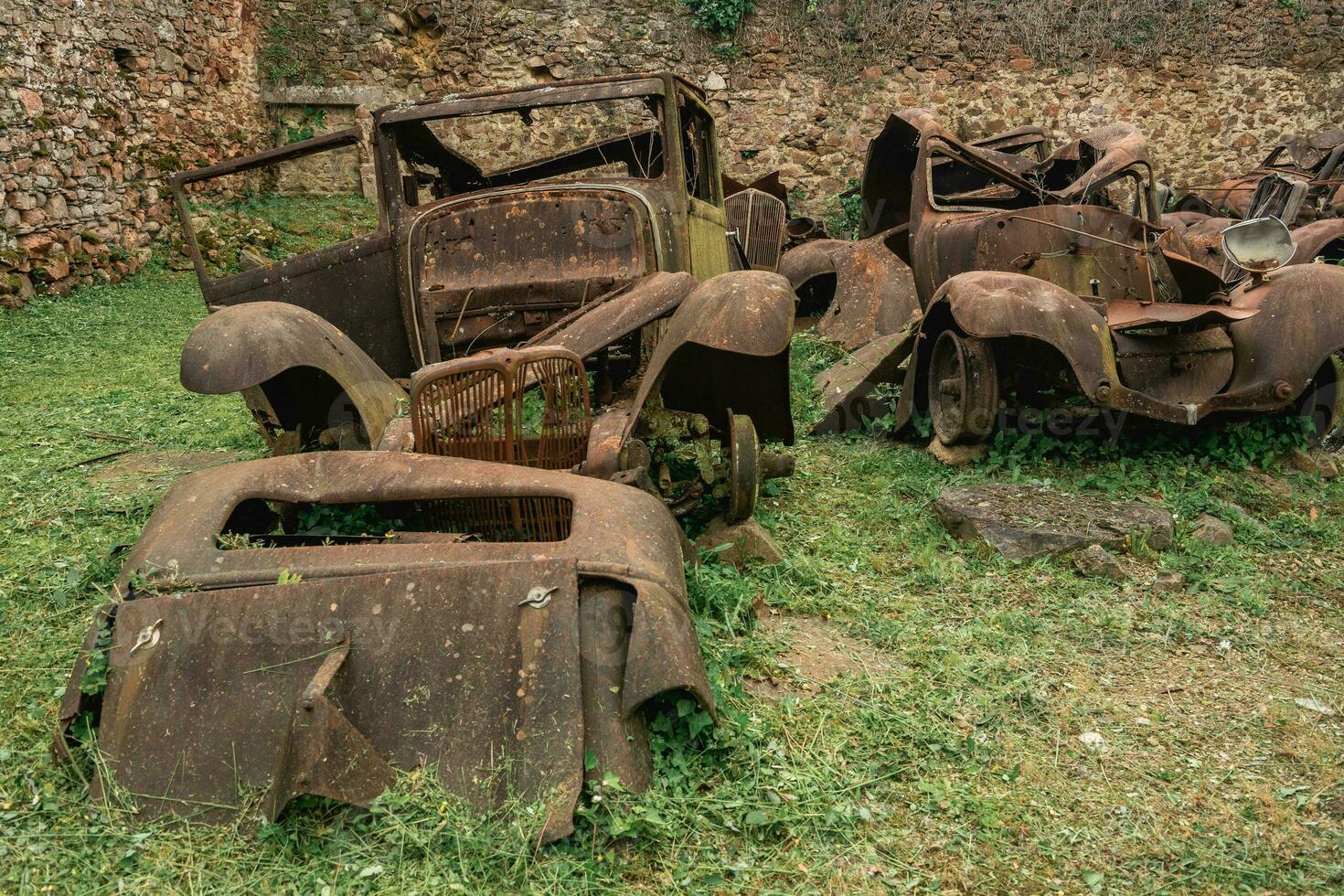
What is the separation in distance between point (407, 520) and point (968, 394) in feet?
8.53

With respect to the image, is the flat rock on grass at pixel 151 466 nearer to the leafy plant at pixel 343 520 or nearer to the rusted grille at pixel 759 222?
the leafy plant at pixel 343 520

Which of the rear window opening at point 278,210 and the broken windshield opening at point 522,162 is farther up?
the broken windshield opening at point 522,162

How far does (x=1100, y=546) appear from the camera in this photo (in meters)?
3.36

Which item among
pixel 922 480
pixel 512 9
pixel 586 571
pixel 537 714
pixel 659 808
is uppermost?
pixel 512 9

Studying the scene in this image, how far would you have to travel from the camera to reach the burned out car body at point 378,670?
6.32 feet

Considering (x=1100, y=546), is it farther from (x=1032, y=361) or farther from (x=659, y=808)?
(x=659, y=808)

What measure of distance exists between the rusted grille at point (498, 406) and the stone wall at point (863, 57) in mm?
9839

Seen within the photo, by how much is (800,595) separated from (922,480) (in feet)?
4.19

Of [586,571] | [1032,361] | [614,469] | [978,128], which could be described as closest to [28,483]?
[614,469]

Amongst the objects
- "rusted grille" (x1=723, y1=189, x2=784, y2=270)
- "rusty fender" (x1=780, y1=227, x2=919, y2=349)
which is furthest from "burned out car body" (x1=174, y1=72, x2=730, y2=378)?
"rusted grille" (x1=723, y1=189, x2=784, y2=270)

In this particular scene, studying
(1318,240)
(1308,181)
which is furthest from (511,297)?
(1308,181)

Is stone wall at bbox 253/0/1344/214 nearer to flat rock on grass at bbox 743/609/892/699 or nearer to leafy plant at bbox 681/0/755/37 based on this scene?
leafy plant at bbox 681/0/755/37

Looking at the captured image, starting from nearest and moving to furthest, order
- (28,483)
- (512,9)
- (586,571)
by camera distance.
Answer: (586,571) → (28,483) → (512,9)
